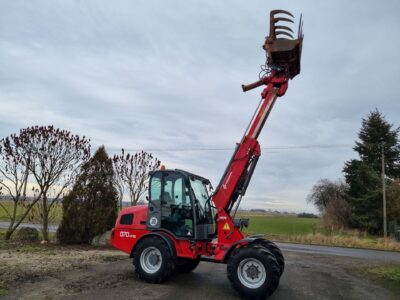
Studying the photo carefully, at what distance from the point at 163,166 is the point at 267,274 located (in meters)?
3.56

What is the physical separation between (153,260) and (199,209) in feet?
5.06

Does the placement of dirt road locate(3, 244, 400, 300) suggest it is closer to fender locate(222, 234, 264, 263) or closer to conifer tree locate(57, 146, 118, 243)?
fender locate(222, 234, 264, 263)

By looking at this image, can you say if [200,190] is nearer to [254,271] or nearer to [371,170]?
[254,271]

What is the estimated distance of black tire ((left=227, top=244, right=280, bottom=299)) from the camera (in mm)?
7230

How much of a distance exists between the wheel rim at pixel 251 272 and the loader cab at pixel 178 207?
143cm

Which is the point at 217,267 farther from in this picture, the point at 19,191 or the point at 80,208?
the point at 19,191

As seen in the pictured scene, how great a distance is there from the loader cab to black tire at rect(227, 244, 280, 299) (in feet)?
4.48

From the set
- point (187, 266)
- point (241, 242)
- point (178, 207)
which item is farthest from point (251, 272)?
point (187, 266)

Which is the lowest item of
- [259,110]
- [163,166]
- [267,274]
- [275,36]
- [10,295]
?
[10,295]

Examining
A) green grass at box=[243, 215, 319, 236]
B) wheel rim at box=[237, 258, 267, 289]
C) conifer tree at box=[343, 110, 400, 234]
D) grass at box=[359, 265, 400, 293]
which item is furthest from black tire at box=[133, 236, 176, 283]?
conifer tree at box=[343, 110, 400, 234]

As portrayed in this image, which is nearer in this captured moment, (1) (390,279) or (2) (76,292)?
(2) (76,292)

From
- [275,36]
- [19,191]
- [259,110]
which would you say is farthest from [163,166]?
[19,191]

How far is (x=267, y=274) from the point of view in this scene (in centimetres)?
725

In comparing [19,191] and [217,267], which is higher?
[19,191]
